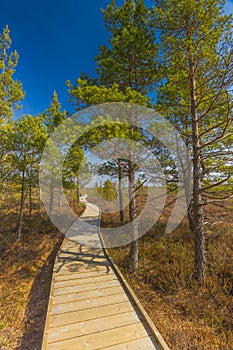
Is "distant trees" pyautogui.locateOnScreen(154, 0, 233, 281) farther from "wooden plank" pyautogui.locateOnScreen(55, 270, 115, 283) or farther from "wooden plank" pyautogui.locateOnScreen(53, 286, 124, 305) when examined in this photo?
"wooden plank" pyautogui.locateOnScreen(55, 270, 115, 283)

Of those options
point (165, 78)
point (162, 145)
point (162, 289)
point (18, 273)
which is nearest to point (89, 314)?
point (162, 289)

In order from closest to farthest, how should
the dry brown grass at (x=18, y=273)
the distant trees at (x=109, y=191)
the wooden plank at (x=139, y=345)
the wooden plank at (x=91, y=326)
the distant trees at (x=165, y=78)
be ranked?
1. the wooden plank at (x=139, y=345)
2. the wooden plank at (x=91, y=326)
3. the dry brown grass at (x=18, y=273)
4. the distant trees at (x=165, y=78)
5. the distant trees at (x=109, y=191)

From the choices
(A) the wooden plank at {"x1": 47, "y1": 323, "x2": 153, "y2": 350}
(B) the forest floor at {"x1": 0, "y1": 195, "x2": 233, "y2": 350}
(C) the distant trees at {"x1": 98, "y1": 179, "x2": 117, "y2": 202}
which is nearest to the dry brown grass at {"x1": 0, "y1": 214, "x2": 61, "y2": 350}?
(B) the forest floor at {"x1": 0, "y1": 195, "x2": 233, "y2": 350}

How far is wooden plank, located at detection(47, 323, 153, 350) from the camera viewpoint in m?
3.08

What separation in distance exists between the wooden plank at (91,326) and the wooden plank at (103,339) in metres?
0.09

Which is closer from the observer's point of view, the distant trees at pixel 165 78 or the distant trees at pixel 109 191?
the distant trees at pixel 165 78

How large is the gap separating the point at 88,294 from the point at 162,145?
6.19 meters

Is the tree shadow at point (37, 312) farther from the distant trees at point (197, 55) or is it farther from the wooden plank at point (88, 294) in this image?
the distant trees at point (197, 55)

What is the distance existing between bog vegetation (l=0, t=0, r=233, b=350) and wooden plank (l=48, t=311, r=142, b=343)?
81 cm

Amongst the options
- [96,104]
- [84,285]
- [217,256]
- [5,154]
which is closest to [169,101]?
[96,104]

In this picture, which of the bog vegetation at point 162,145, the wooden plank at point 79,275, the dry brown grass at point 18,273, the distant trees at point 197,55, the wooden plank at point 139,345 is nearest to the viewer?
the wooden plank at point 139,345

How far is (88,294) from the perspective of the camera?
4656 mm

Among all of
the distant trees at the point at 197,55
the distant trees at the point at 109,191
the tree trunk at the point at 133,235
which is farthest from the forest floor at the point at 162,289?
the distant trees at the point at 109,191

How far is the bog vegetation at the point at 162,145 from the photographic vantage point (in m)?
4.32
